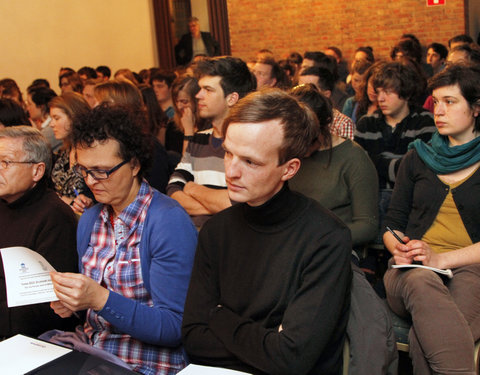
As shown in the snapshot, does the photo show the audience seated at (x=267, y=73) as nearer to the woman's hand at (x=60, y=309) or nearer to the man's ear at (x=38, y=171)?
the man's ear at (x=38, y=171)

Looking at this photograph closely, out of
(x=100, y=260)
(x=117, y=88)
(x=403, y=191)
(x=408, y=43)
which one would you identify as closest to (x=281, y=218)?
(x=100, y=260)

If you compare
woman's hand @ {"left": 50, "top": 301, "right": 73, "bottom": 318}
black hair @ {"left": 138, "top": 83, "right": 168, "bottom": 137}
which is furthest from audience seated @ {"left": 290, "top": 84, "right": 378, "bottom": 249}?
black hair @ {"left": 138, "top": 83, "right": 168, "bottom": 137}

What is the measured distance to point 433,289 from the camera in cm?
236

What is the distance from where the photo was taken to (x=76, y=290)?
1.88 m

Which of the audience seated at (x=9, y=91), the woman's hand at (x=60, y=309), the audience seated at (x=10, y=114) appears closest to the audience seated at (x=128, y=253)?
the woman's hand at (x=60, y=309)

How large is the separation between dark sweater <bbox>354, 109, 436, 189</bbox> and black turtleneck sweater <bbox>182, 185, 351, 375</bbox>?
6.64 feet

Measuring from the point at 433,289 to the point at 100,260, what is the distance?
4.44 ft

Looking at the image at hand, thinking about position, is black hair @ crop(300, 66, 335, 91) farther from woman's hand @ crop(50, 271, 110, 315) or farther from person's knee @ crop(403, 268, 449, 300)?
woman's hand @ crop(50, 271, 110, 315)

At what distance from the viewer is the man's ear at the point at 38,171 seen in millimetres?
2746

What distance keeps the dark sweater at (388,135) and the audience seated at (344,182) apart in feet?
3.04

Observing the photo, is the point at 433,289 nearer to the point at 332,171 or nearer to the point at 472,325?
the point at 472,325

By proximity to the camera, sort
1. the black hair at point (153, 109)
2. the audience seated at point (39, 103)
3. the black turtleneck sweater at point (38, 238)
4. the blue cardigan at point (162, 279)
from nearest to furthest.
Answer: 1. the blue cardigan at point (162, 279)
2. the black turtleneck sweater at point (38, 238)
3. the black hair at point (153, 109)
4. the audience seated at point (39, 103)

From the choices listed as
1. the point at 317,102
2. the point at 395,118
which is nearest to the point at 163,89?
the point at 395,118

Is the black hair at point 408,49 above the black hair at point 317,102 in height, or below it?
above
